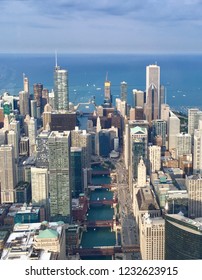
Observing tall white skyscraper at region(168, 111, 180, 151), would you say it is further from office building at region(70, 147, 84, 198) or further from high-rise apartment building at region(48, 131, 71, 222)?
high-rise apartment building at region(48, 131, 71, 222)

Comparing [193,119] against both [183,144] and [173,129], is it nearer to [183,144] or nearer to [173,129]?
[173,129]

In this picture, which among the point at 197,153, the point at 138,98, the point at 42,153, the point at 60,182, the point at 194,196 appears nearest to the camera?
the point at 194,196

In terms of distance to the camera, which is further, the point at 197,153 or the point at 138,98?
the point at 138,98

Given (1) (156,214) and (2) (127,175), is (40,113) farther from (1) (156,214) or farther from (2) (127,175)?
(1) (156,214)

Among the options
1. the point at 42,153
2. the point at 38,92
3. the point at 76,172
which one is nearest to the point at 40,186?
the point at 42,153

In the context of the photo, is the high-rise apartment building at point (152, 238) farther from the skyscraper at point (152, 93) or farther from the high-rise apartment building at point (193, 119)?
the skyscraper at point (152, 93)
